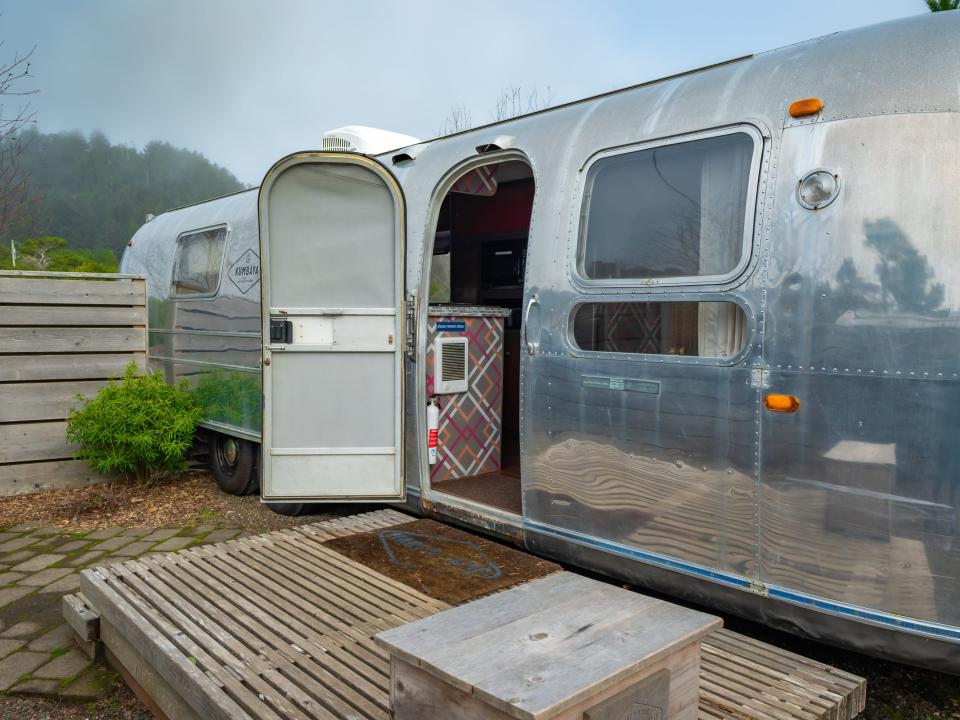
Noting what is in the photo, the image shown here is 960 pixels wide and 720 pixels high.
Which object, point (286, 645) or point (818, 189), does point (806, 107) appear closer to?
point (818, 189)

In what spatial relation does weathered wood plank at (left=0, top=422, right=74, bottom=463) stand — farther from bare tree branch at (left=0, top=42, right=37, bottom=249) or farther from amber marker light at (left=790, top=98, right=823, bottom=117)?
amber marker light at (left=790, top=98, right=823, bottom=117)

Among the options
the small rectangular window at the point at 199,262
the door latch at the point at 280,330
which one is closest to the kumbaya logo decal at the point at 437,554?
the door latch at the point at 280,330

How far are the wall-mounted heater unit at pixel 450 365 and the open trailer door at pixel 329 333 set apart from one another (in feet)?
0.89

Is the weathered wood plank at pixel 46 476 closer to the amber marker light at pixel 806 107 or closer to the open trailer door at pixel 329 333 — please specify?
the open trailer door at pixel 329 333

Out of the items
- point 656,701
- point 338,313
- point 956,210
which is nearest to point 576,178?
point 956,210

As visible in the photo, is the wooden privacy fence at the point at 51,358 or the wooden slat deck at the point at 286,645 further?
the wooden privacy fence at the point at 51,358

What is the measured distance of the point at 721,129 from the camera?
2988 mm

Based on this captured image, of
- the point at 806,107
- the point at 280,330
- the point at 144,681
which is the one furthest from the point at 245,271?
the point at 806,107

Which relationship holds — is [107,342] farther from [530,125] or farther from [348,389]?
[530,125]

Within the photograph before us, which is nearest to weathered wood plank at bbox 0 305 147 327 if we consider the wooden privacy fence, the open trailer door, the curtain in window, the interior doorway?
the wooden privacy fence

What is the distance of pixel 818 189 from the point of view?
2.66 metres

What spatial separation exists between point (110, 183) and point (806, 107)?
142 ft

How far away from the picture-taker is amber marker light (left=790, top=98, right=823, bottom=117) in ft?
8.97

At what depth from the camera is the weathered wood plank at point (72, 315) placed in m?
6.10
